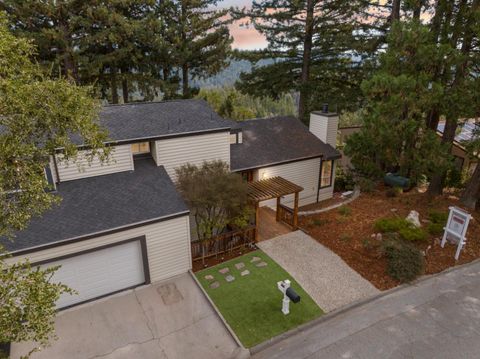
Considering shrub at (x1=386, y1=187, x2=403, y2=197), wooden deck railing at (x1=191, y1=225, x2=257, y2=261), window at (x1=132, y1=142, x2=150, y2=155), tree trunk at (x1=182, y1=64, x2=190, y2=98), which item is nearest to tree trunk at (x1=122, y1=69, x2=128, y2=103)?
tree trunk at (x1=182, y1=64, x2=190, y2=98)

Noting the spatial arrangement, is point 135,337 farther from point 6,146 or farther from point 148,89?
point 148,89

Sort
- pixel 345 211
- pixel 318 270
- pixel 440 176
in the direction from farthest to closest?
pixel 440 176 < pixel 345 211 < pixel 318 270

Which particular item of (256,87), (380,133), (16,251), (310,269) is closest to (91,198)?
(16,251)

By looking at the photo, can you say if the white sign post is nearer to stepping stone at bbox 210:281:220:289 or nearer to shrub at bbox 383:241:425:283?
shrub at bbox 383:241:425:283

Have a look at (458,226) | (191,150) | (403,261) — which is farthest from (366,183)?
(191,150)

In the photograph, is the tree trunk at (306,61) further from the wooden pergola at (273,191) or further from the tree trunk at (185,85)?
the wooden pergola at (273,191)

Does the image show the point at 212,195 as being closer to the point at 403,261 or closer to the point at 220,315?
the point at 220,315

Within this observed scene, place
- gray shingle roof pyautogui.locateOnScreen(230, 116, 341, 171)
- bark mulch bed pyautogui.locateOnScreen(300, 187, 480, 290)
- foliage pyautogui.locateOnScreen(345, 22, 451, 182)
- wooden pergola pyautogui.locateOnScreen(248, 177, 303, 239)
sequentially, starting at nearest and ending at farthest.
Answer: bark mulch bed pyautogui.locateOnScreen(300, 187, 480, 290) → foliage pyautogui.locateOnScreen(345, 22, 451, 182) → wooden pergola pyautogui.locateOnScreen(248, 177, 303, 239) → gray shingle roof pyautogui.locateOnScreen(230, 116, 341, 171)
